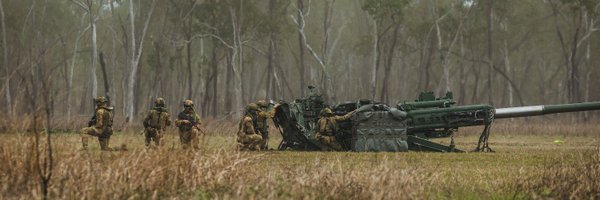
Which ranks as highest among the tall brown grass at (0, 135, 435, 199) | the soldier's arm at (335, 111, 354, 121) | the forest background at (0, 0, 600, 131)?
the forest background at (0, 0, 600, 131)

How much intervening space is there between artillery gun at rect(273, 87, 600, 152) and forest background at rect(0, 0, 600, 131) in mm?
14271

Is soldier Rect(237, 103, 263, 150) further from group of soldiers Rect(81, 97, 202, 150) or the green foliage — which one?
the green foliage

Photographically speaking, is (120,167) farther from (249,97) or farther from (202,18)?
(249,97)

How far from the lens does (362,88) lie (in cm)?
6531

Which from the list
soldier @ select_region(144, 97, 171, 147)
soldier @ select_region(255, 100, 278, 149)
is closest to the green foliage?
soldier @ select_region(255, 100, 278, 149)

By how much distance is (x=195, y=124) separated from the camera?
1820cm

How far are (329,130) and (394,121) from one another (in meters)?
1.56

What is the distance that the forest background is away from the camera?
47.7 metres

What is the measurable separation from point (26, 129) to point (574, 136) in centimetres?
2645

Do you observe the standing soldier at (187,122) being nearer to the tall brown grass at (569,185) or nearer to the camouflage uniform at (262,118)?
the camouflage uniform at (262,118)

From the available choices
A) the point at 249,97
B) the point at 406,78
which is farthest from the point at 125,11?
the point at 406,78

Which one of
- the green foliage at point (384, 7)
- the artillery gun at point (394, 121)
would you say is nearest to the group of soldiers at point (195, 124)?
the artillery gun at point (394, 121)

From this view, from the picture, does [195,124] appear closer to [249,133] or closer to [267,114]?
[249,133]

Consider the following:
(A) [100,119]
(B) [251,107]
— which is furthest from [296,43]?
(A) [100,119]
